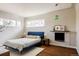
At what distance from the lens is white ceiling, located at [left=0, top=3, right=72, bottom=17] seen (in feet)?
4.23

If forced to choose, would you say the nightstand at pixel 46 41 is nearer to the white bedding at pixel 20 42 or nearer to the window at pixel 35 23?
the white bedding at pixel 20 42

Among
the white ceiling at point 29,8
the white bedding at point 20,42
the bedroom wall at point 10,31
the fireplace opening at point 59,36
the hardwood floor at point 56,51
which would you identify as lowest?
the hardwood floor at point 56,51

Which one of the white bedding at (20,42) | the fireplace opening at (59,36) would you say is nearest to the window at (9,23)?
the white bedding at (20,42)

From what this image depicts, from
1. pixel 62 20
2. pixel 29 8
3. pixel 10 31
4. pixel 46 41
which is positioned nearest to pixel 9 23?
pixel 10 31

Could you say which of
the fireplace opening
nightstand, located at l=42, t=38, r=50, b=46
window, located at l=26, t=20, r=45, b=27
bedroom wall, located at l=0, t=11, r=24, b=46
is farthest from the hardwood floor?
bedroom wall, located at l=0, t=11, r=24, b=46

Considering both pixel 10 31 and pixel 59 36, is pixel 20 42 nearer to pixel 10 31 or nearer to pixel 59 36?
pixel 10 31

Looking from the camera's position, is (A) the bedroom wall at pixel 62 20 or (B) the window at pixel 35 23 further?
(B) the window at pixel 35 23

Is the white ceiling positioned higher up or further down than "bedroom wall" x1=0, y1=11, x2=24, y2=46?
higher up

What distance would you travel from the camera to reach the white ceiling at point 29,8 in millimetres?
1290

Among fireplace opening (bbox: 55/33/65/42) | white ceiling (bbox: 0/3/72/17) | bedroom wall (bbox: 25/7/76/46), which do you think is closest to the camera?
white ceiling (bbox: 0/3/72/17)

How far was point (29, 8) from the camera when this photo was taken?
4.69 feet

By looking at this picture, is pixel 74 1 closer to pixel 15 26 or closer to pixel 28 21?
Answer: pixel 28 21

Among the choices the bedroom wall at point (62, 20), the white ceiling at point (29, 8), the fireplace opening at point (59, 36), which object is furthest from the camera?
the fireplace opening at point (59, 36)

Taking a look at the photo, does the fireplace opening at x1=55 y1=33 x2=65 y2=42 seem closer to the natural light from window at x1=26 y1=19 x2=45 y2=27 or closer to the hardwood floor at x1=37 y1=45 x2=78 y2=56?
the hardwood floor at x1=37 y1=45 x2=78 y2=56
